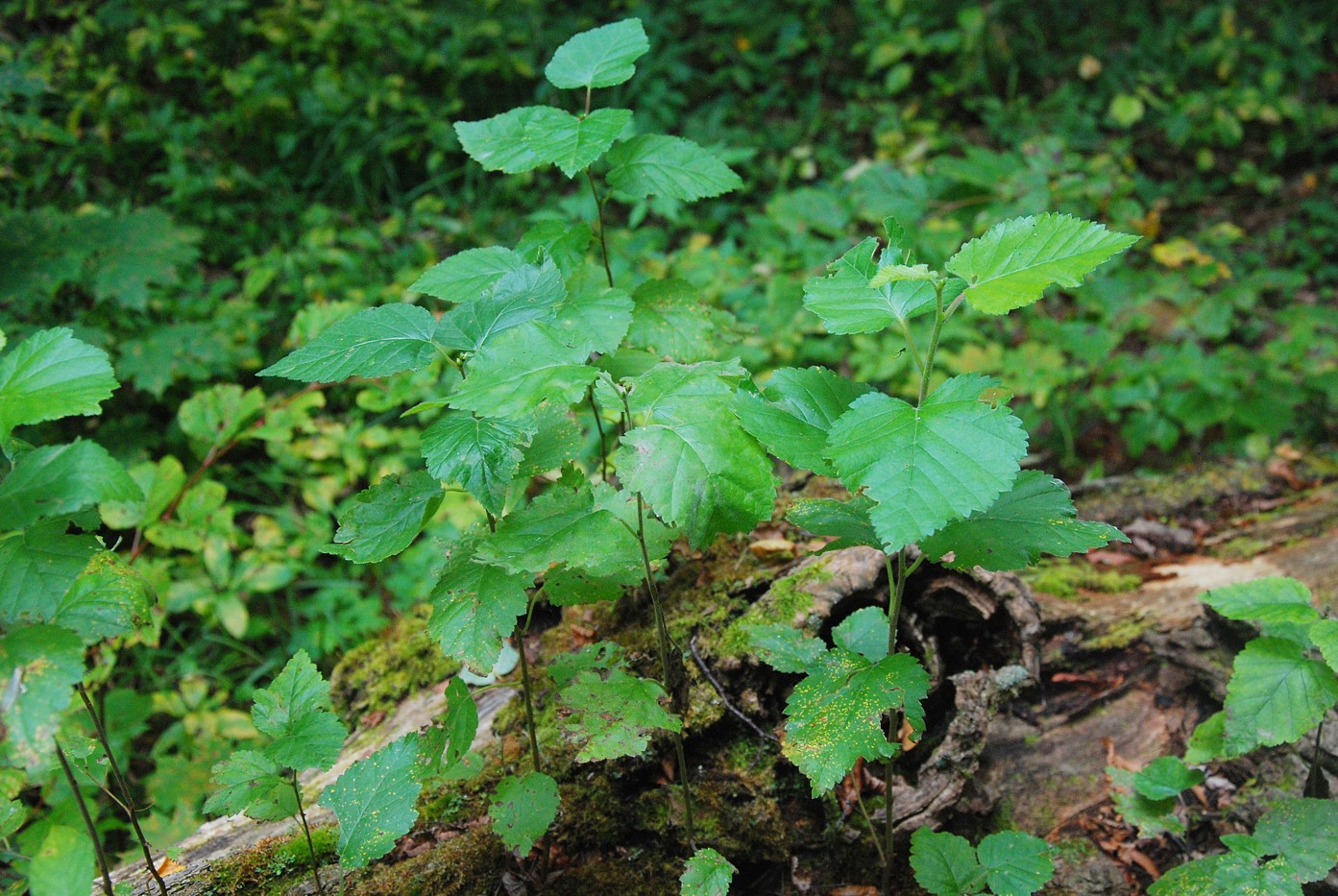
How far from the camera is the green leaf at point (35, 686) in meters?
1.01

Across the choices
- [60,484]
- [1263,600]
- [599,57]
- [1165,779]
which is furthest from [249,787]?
[1263,600]

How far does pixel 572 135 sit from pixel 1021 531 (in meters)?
0.97

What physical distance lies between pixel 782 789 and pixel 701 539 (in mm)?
789

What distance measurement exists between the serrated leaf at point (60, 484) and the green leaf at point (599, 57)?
96cm

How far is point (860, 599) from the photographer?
6.19 ft

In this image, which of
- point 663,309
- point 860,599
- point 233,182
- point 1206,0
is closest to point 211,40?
point 233,182

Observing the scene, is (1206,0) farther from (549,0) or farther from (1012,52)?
(549,0)

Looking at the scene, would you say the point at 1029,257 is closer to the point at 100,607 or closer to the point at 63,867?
the point at 100,607

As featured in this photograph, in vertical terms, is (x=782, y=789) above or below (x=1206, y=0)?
below

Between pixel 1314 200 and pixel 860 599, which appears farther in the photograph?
pixel 1314 200

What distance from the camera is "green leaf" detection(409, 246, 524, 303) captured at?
148 cm

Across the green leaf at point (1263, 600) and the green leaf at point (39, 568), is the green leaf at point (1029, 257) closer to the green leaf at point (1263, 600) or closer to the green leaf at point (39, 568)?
the green leaf at point (1263, 600)

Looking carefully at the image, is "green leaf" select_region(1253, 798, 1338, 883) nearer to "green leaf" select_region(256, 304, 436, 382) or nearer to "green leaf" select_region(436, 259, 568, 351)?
"green leaf" select_region(436, 259, 568, 351)

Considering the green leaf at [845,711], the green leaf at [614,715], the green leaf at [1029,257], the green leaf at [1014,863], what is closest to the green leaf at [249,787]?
the green leaf at [614,715]
